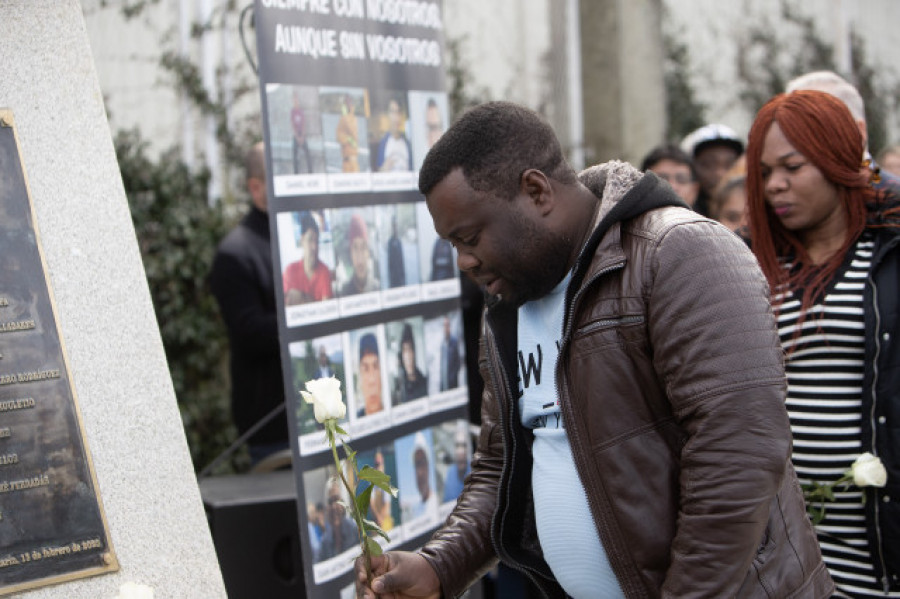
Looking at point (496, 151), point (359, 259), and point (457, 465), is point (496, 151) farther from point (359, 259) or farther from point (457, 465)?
point (457, 465)

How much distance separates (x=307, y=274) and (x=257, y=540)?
1.07 metres

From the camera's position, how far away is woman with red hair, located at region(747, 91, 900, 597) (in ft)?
8.31

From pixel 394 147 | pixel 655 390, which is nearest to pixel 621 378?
pixel 655 390

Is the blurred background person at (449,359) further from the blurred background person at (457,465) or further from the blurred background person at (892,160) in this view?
the blurred background person at (892,160)

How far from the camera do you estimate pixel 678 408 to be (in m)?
1.84

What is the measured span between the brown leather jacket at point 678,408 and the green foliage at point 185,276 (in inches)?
163

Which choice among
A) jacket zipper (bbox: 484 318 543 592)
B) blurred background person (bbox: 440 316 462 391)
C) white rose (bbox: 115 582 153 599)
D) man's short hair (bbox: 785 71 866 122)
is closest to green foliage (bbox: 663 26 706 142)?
man's short hair (bbox: 785 71 866 122)

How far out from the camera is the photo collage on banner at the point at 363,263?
9.44ft

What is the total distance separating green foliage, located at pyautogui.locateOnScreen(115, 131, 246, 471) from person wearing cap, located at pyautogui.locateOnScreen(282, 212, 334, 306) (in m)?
2.97

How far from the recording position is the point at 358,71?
10.5 feet

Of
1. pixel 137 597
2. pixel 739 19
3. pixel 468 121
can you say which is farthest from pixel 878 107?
pixel 137 597

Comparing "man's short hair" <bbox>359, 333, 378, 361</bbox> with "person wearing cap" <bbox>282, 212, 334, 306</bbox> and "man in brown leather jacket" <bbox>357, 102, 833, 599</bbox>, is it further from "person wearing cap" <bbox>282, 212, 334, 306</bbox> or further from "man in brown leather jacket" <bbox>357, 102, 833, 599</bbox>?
"man in brown leather jacket" <bbox>357, 102, 833, 599</bbox>

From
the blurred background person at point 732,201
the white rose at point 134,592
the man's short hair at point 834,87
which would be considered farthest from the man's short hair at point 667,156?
the white rose at point 134,592

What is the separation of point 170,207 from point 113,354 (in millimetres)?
3589
